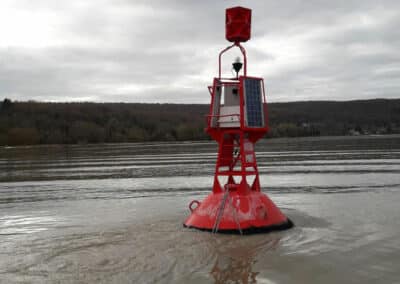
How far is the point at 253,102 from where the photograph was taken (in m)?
10.1

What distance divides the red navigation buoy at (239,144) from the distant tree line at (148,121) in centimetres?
7838

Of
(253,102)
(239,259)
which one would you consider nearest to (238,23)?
(253,102)

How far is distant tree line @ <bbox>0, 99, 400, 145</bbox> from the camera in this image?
3959 inches

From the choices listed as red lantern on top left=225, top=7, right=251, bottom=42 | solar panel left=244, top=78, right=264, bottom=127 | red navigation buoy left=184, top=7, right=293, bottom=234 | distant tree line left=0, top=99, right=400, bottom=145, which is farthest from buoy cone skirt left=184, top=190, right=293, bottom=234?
distant tree line left=0, top=99, right=400, bottom=145

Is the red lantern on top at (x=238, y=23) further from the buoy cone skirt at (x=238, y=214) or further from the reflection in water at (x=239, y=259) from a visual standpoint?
the reflection in water at (x=239, y=259)

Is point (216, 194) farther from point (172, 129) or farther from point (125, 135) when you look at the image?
point (172, 129)

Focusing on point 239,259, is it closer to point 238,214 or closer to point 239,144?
point 238,214

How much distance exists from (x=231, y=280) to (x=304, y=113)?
140 m

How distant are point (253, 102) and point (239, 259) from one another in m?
3.66

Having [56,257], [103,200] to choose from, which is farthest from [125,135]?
[56,257]

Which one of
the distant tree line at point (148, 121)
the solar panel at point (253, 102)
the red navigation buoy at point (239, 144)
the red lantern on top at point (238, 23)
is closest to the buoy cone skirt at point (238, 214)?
the red navigation buoy at point (239, 144)

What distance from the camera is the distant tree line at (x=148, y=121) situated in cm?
10056

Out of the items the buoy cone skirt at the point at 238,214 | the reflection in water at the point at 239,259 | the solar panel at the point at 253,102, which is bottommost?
the reflection in water at the point at 239,259

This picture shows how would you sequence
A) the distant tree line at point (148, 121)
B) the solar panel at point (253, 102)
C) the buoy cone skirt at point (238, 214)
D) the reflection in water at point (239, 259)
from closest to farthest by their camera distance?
the reflection in water at point (239, 259) < the buoy cone skirt at point (238, 214) < the solar panel at point (253, 102) < the distant tree line at point (148, 121)
